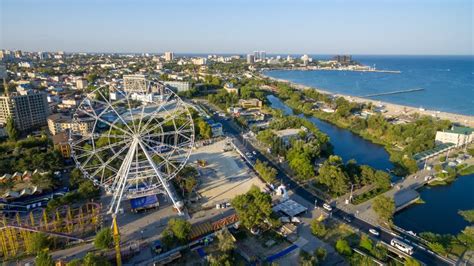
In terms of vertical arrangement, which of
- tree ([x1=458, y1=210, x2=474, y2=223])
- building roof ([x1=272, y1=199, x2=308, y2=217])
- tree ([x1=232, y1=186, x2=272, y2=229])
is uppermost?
tree ([x1=232, y1=186, x2=272, y2=229])

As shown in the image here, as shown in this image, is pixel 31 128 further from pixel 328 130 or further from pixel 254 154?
pixel 328 130

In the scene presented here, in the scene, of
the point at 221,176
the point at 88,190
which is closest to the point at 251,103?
the point at 221,176

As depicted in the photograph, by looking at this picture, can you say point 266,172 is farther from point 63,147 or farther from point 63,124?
point 63,124

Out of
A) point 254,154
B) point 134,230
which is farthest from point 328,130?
point 134,230

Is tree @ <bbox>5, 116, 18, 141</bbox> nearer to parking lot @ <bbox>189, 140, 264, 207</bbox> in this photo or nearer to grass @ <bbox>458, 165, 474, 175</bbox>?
parking lot @ <bbox>189, 140, 264, 207</bbox>

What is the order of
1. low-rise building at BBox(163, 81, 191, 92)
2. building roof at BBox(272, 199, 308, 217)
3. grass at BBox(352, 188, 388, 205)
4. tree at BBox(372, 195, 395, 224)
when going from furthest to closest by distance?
low-rise building at BBox(163, 81, 191, 92), grass at BBox(352, 188, 388, 205), building roof at BBox(272, 199, 308, 217), tree at BBox(372, 195, 395, 224)

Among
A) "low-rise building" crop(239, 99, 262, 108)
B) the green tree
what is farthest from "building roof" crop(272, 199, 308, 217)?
"low-rise building" crop(239, 99, 262, 108)

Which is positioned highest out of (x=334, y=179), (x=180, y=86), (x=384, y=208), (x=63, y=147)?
(x=180, y=86)
